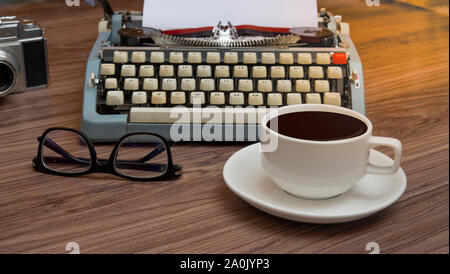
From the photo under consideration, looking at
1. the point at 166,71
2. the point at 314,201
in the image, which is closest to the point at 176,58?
the point at 166,71

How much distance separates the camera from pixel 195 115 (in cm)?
80

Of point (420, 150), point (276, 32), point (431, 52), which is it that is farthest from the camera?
point (431, 52)

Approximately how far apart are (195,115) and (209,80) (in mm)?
68

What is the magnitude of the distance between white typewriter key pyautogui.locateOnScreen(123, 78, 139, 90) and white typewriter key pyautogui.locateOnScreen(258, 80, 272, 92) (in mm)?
183

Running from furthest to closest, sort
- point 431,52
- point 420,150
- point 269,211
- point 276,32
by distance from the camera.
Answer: point 431,52, point 276,32, point 420,150, point 269,211

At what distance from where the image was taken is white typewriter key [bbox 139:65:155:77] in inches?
33.4

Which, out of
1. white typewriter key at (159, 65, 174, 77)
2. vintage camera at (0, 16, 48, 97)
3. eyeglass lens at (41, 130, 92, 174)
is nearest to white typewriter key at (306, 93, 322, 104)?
white typewriter key at (159, 65, 174, 77)

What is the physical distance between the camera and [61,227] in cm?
60

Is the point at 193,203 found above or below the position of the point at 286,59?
below

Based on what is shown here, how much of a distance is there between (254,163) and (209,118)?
15cm

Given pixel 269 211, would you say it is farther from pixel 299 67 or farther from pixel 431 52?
pixel 431 52

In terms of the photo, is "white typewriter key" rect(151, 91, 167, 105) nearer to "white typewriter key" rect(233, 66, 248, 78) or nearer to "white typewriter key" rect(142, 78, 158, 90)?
"white typewriter key" rect(142, 78, 158, 90)

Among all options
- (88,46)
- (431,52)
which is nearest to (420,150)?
(431,52)

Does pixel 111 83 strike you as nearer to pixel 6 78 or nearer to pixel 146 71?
pixel 146 71
